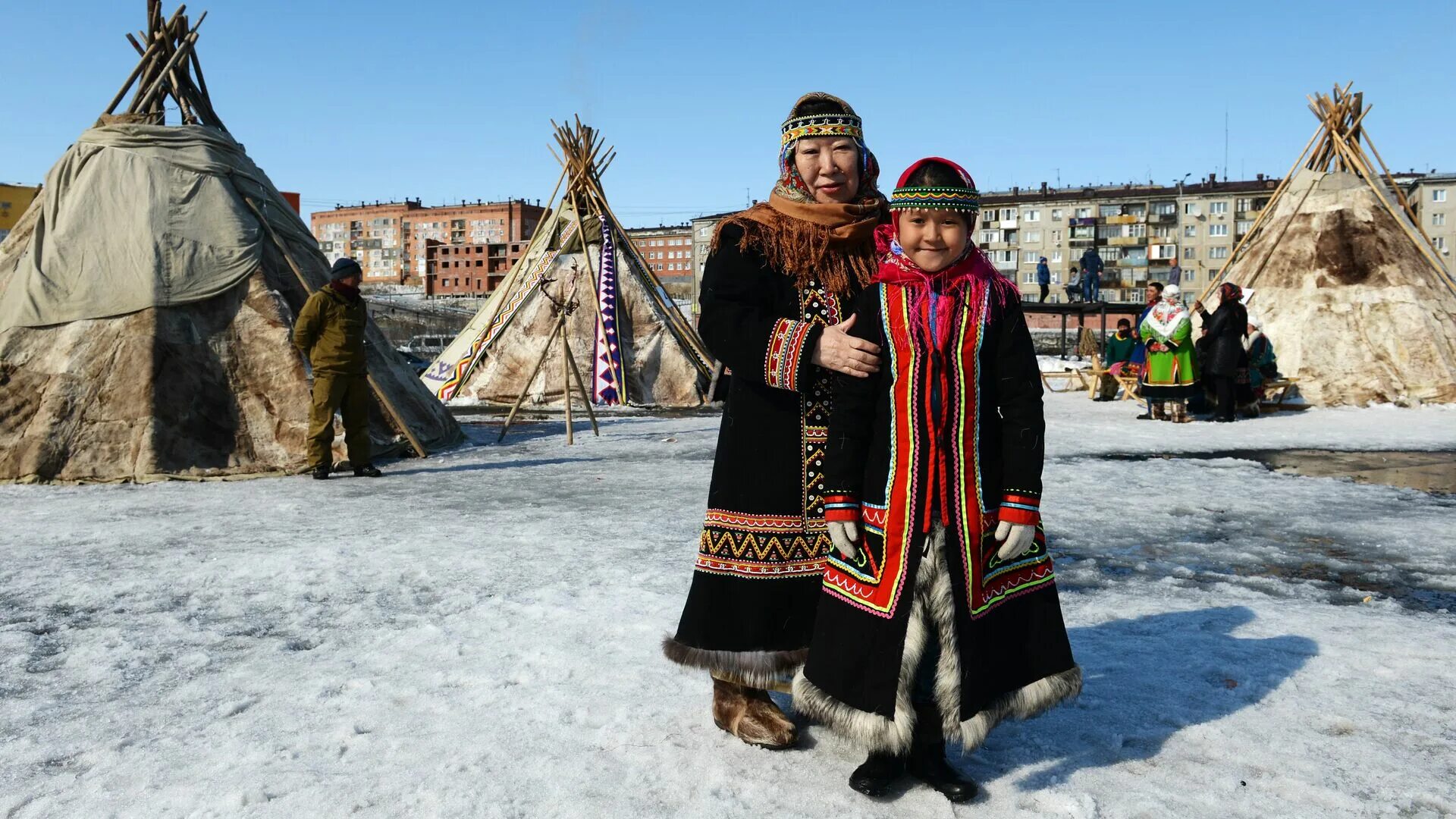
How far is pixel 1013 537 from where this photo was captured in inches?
85.9

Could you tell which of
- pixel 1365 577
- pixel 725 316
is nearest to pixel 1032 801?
pixel 725 316

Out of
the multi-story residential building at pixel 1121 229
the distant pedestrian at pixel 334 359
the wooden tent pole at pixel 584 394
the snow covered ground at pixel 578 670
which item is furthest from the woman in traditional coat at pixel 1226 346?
the multi-story residential building at pixel 1121 229

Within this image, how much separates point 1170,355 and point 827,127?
10005 mm

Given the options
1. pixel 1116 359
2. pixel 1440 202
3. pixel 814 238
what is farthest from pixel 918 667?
pixel 1440 202

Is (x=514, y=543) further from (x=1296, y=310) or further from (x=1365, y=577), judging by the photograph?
(x=1296, y=310)

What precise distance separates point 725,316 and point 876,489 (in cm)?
58

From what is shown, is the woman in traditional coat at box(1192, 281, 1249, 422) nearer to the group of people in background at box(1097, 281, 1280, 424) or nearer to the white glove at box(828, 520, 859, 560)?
the group of people in background at box(1097, 281, 1280, 424)

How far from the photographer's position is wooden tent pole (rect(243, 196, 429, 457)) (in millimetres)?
8234

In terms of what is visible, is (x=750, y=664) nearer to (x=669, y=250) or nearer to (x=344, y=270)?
(x=344, y=270)

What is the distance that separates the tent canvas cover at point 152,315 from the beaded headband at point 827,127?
20.5 ft

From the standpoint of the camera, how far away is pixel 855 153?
8.42ft

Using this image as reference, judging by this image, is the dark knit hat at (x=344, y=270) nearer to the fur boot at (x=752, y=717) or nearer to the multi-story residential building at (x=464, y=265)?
the fur boot at (x=752, y=717)

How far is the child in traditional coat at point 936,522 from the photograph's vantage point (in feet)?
7.16

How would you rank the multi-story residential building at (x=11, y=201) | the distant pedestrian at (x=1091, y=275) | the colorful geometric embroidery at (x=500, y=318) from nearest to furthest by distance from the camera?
1. the colorful geometric embroidery at (x=500, y=318)
2. the distant pedestrian at (x=1091, y=275)
3. the multi-story residential building at (x=11, y=201)
